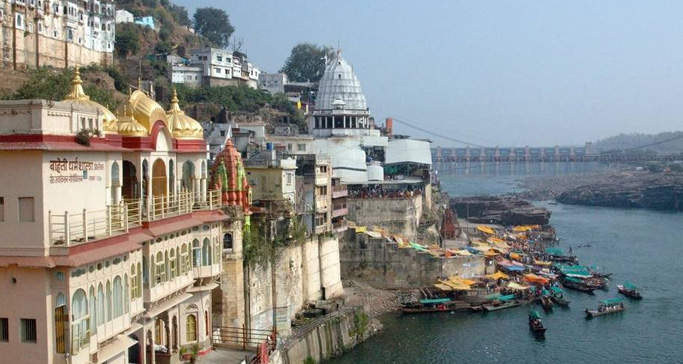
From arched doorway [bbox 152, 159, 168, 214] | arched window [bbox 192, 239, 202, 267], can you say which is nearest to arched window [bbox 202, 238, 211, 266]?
arched window [bbox 192, 239, 202, 267]

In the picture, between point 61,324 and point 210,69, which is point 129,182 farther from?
point 210,69

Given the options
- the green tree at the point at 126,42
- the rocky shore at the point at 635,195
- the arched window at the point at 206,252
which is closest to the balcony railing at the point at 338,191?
the arched window at the point at 206,252

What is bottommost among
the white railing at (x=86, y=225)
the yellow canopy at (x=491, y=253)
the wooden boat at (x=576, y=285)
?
the wooden boat at (x=576, y=285)

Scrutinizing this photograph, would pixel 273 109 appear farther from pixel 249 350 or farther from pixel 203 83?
pixel 249 350

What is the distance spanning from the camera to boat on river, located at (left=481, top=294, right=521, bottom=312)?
3981 cm

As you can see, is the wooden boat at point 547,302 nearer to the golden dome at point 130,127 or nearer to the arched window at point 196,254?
the arched window at point 196,254

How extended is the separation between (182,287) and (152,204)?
8.40 ft

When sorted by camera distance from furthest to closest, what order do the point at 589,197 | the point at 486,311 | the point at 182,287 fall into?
the point at 589,197
the point at 486,311
the point at 182,287

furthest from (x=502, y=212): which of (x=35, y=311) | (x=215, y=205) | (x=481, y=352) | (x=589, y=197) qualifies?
(x=35, y=311)

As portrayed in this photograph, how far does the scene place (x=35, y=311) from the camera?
1390 centimetres

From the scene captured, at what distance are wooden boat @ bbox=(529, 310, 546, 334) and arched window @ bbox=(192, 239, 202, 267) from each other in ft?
61.9

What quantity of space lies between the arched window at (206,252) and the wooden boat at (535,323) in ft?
60.8

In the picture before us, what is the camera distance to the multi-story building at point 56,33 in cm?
4831

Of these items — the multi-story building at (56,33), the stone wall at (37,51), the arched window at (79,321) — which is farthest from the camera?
the multi-story building at (56,33)
